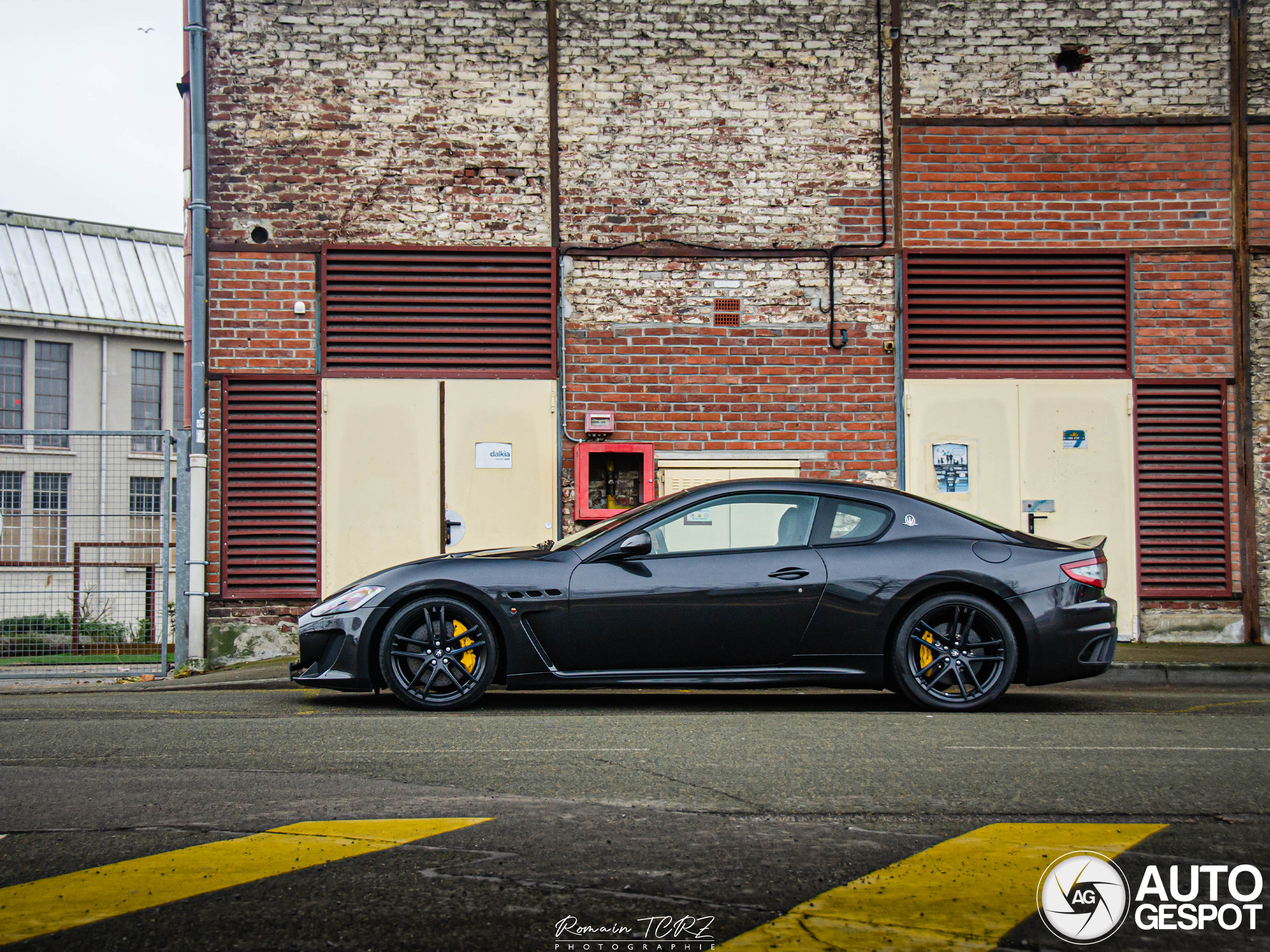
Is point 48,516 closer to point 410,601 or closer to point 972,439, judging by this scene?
point 410,601

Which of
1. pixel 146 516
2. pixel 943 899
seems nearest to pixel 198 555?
pixel 146 516

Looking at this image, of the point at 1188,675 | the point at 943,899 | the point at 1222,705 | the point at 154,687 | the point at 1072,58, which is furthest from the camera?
the point at 1072,58

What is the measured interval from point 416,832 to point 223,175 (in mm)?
9307

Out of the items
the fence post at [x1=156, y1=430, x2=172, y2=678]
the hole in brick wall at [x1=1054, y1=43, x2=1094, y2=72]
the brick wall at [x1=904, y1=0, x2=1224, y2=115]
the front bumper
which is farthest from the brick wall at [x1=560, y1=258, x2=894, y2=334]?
the front bumper

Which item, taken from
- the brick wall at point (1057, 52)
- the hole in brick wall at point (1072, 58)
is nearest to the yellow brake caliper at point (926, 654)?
the brick wall at point (1057, 52)

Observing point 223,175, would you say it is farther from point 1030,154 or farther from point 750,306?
point 1030,154

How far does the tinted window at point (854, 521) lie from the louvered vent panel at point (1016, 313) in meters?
5.04

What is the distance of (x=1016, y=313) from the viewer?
1154 centimetres

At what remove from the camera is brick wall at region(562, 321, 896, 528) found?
1135cm

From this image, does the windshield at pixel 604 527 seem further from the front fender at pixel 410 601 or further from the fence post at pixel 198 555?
the fence post at pixel 198 555

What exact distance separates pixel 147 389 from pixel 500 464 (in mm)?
23876

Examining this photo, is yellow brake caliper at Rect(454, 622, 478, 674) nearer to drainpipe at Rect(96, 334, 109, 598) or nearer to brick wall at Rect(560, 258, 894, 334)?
drainpipe at Rect(96, 334, 109, 598)

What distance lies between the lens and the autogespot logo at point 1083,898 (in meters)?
2.73

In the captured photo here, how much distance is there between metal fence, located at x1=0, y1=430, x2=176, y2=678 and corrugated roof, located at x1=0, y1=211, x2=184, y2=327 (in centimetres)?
2325
